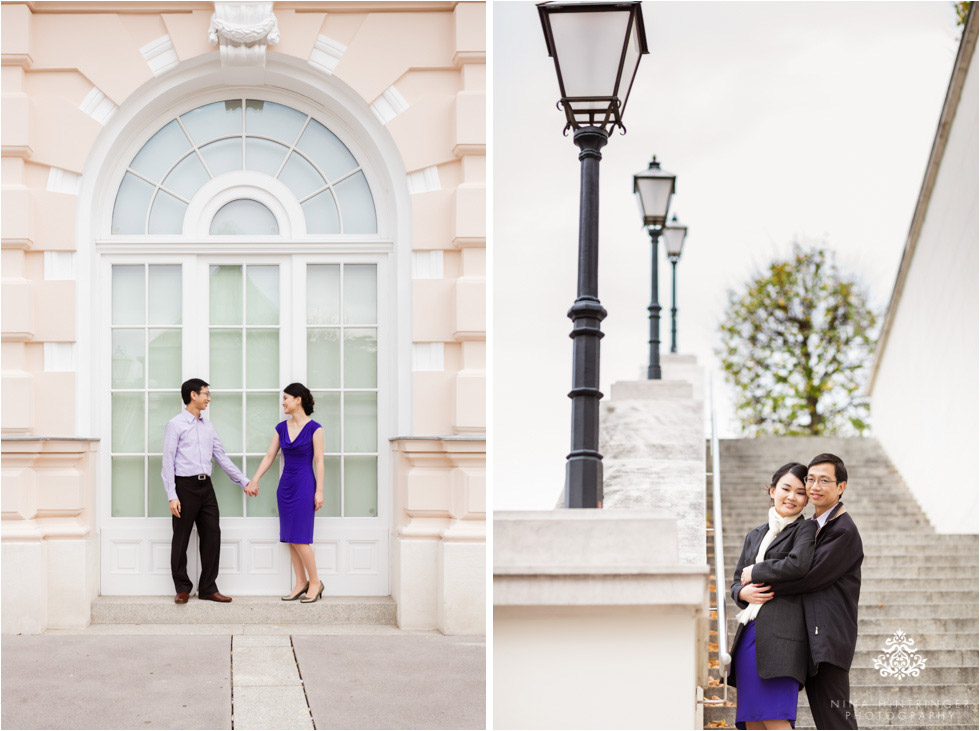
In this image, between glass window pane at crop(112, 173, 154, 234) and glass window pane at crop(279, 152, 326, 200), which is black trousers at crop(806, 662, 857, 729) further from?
glass window pane at crop(112, 173, 154, 234)

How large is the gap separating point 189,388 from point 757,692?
15.0 feet

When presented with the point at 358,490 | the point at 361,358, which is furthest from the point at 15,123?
the point at 358,490

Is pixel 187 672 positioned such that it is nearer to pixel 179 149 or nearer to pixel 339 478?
pixel 339 478

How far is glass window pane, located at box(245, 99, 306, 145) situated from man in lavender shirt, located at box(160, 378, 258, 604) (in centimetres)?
189

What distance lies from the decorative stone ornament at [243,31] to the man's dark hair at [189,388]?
2235mm

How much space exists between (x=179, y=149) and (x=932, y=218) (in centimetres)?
780

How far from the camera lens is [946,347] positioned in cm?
1079

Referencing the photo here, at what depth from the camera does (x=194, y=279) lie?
788cm

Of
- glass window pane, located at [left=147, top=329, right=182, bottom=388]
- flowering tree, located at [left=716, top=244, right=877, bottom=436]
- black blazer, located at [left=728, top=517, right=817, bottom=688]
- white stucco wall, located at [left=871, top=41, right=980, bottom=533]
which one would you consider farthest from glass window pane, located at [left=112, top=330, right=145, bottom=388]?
flowering tree, located at [left=716, top=244, right=877, bottom=436]

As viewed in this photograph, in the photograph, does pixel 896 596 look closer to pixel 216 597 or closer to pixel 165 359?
pixel 216 597

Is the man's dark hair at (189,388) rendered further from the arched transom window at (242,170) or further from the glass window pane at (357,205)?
the glass window pane at (357,205)

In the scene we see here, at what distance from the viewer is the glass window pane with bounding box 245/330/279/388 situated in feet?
26.0

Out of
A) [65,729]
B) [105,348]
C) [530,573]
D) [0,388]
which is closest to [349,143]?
[105,348]

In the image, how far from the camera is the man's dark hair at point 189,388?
25.0 ft
